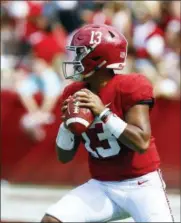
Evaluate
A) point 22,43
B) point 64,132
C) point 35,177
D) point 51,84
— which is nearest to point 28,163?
point 35,177

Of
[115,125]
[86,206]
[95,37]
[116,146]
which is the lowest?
[86,206]

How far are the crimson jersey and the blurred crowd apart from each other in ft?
14.1

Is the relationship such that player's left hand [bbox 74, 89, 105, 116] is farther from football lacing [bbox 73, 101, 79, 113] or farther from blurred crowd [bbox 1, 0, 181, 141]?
blurred crowd [bbox 1, 0, 181, 141]

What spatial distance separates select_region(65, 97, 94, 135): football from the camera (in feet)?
13.5

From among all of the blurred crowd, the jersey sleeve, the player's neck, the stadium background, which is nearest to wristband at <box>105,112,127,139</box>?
the jersey sleeve

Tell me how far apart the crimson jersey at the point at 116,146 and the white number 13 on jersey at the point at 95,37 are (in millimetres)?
239

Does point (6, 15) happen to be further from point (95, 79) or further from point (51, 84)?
point (95, 79)

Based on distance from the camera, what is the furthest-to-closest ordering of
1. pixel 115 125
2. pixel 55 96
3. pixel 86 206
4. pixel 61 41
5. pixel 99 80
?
pixel 61 41 < pixel 55 96 < pixel 99 80 < pixel 86 206 < pixel 115 125

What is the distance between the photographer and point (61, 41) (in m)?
9.42

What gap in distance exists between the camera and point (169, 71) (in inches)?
348

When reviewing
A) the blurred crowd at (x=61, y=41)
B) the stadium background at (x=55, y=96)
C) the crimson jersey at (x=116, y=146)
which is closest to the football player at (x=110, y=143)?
the crimson jersey at (x=116, y=146)

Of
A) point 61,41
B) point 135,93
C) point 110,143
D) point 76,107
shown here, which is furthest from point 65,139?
point 61,41

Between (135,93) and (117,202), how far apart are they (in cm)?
66

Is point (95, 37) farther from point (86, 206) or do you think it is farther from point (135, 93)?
point (86, 206)
